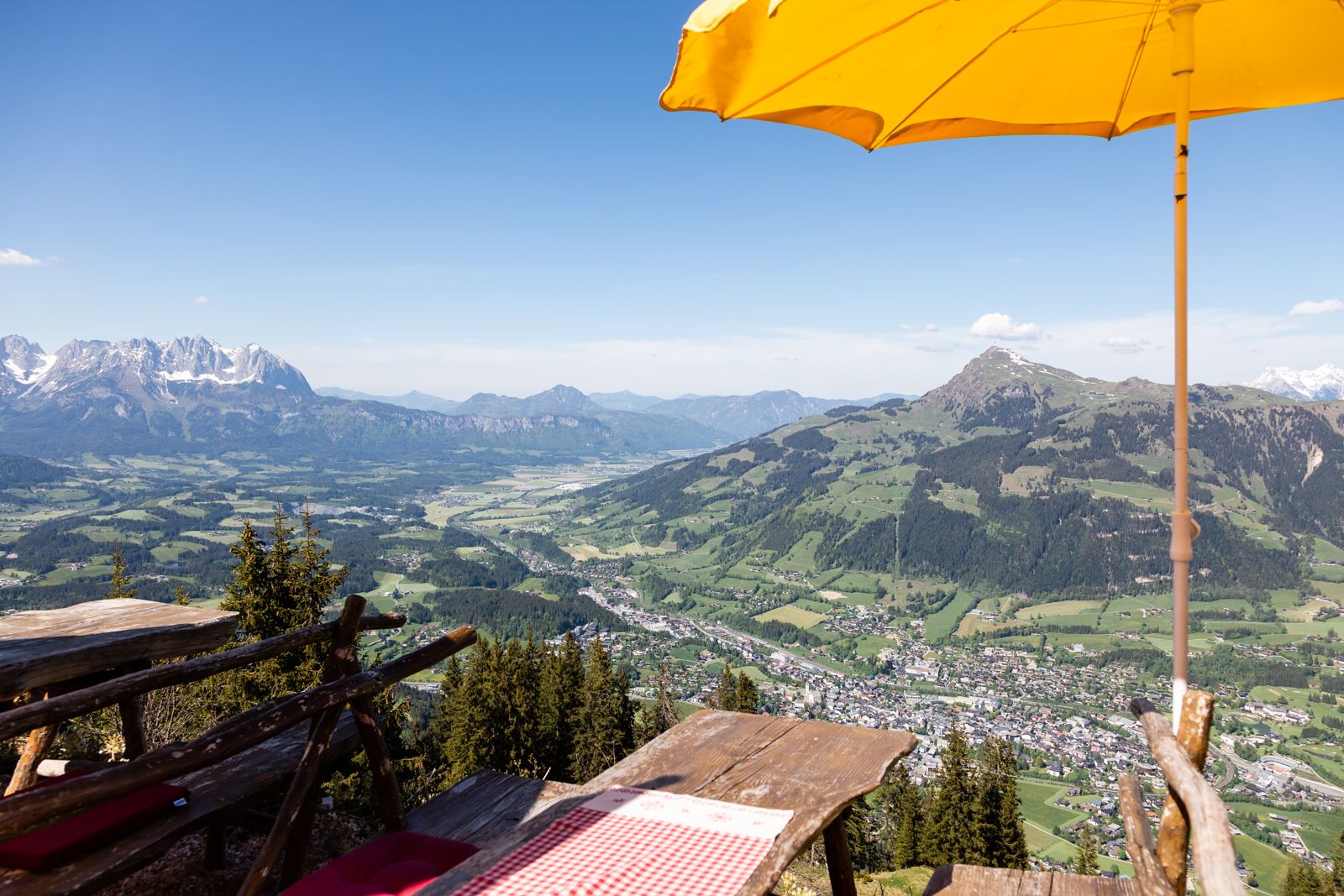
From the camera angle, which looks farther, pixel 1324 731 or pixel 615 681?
pixel 1324 731

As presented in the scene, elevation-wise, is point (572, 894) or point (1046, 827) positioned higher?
point (572, 894)

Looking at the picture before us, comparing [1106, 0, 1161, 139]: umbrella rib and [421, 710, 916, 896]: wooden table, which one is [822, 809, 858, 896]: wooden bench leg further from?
[1106, 0, 1161, 139]: umbrella rib

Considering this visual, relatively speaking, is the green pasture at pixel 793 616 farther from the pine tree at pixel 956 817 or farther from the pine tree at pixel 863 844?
the pine tree at pixel 956 817

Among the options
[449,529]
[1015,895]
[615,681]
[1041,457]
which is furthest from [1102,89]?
[1041,457]

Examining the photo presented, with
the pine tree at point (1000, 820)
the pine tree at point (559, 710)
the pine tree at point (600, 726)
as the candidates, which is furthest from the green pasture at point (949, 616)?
the pine tree at point (600, 726)

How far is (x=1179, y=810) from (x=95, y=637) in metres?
5.73

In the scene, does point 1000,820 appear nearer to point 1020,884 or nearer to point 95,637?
point 1020,884

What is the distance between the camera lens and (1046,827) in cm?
5444

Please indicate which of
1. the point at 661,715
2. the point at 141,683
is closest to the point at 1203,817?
the point at 141,683

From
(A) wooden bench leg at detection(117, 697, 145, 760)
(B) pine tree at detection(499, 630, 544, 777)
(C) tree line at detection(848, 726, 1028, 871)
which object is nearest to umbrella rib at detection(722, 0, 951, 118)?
(A) wooden bench leg at detection(117, 697, 145, 760)

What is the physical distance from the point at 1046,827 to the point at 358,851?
6540cm

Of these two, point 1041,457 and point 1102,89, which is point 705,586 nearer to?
point 1041,457

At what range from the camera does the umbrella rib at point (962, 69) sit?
340 centimetres

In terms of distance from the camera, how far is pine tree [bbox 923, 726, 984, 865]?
2520 centimetres
